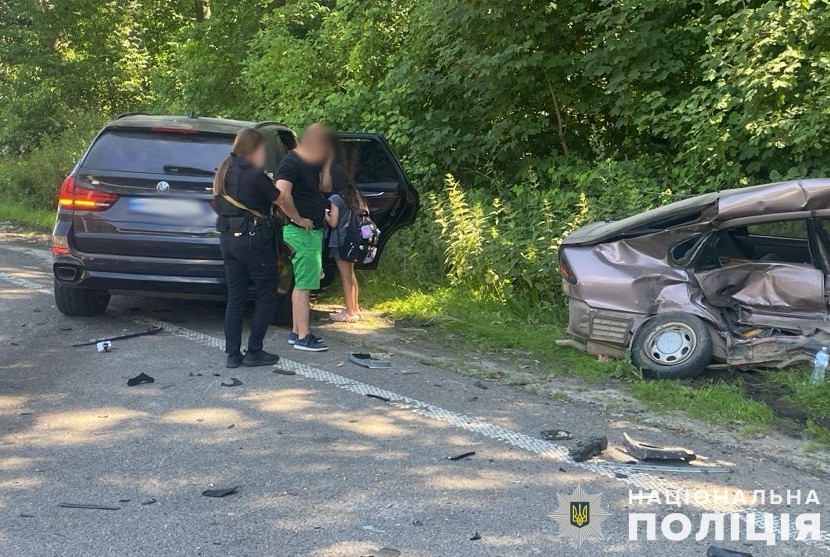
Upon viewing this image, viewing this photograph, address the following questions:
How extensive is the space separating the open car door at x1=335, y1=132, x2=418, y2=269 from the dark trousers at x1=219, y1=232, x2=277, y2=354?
2.08 metres

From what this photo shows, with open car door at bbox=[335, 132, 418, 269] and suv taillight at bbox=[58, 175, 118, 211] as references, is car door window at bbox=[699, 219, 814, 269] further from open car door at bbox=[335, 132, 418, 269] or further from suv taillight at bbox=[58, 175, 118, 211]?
suv taillight at bbox=[58, 175, 118, 211]

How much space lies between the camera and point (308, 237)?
22.9ft

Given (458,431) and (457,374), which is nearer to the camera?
(458,431)

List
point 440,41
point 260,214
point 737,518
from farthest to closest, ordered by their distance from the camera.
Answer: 1. point 440,41
2. point 260,214
3. point 737,518

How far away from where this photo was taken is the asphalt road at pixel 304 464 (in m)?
3.69

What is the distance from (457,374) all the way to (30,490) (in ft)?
10.3

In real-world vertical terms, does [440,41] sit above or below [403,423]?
above

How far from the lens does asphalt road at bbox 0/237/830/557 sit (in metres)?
3.69

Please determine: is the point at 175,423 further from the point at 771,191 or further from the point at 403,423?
the point at 771,191

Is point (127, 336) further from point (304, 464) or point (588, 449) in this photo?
point (588, 449)

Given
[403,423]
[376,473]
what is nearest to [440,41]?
[403,423]

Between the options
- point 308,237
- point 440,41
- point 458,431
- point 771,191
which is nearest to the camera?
point 458,431

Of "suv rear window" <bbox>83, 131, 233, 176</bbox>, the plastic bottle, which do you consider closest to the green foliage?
the plastic bottle

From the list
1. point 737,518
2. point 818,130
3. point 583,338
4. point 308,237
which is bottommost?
point 737,518
